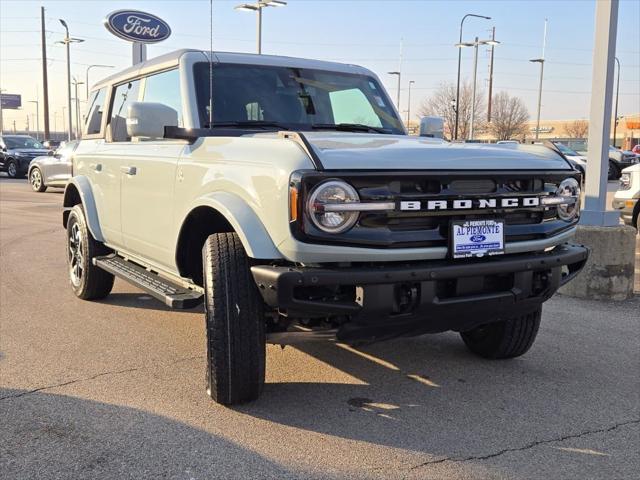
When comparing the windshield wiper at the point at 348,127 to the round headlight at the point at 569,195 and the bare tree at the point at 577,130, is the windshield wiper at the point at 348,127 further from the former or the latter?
the bare tree at the point at 577,130

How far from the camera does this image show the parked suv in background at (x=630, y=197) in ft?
31.2

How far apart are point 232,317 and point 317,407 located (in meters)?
0.79

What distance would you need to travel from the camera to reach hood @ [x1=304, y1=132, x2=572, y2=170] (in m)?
3.15

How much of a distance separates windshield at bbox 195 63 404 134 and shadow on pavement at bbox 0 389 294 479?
1.91m

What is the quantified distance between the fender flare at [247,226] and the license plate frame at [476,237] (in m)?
0.88

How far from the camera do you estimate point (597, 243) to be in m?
6.23

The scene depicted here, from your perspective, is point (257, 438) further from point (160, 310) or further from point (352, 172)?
point (160, 310)

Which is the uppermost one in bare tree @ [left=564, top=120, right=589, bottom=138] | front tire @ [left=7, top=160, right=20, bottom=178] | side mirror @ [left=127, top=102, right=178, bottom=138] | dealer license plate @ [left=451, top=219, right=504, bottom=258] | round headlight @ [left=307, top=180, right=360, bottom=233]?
bare tree @ [left=564, top=120, right=589, bottom=138]

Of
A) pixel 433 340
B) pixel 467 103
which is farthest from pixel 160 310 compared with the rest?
pixel 467 103

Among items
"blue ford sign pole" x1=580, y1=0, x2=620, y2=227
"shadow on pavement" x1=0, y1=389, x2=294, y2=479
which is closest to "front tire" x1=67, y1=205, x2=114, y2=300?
"shadow on pavement" x1=0, y1=389, x2=294, y2=479

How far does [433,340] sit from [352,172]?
2.34 metres

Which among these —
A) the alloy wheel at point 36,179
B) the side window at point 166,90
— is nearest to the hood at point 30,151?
the alloy wheel at point 36,179

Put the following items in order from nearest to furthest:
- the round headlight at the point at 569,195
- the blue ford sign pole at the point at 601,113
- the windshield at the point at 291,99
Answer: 1. the round headlight at the point at 569,195
2. the windshield at the point at 291,99
3. the blue ford sign pole at the point at 601,113

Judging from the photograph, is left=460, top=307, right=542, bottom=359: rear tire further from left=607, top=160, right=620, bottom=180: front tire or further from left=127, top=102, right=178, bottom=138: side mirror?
left=607, top=160, right=620, bottom=180: front tire
